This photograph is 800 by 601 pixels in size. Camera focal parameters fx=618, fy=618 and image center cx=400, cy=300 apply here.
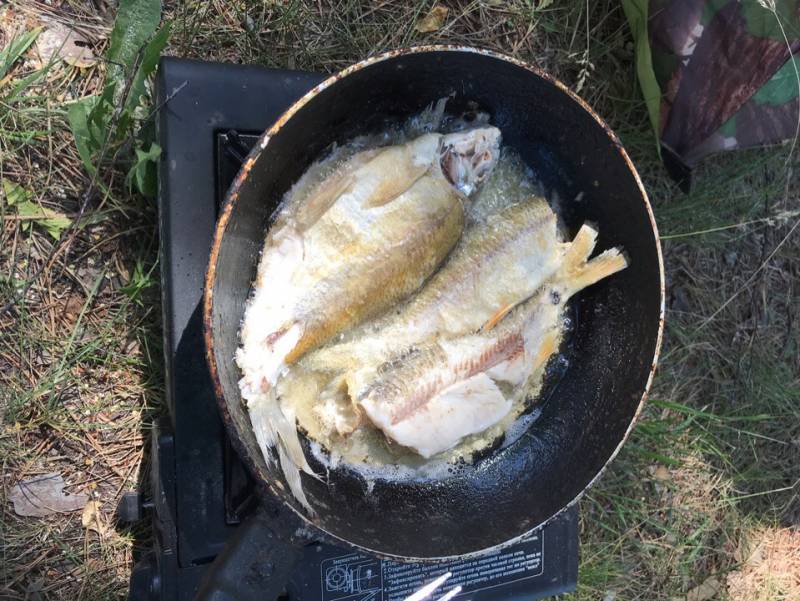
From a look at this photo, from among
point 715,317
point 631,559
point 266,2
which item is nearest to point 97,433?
point 266,2

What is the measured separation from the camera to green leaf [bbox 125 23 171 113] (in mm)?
1235

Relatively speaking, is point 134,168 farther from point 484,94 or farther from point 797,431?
point 797,431

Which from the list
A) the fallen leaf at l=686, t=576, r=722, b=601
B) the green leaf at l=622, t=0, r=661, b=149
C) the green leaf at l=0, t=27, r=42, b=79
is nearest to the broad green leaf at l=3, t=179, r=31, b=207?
the green leaf at l=0, t=27, r=42, b=79

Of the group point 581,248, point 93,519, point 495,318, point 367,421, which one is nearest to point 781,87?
point 581,248

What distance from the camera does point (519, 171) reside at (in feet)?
4.75

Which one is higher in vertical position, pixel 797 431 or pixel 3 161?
pixel 3 161

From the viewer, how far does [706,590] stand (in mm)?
1983

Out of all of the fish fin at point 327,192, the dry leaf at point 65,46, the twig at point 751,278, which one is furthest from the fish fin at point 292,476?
the twig at point 751,278

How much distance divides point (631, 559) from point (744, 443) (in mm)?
536

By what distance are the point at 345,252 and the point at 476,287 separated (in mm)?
303

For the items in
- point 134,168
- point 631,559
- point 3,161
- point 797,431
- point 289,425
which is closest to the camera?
point 289,425

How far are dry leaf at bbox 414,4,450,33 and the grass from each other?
0.02 metres

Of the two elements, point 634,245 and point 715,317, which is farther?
point 715,317

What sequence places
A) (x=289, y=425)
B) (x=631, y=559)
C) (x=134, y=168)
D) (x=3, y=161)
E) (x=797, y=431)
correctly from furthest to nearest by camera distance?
1. (x=797, y=431)
2. (x=631, y=559)
3. (x=3, y=161)
4. (x=134, y=168)
5. (x=289, y=425)
